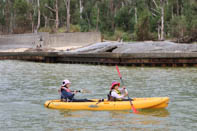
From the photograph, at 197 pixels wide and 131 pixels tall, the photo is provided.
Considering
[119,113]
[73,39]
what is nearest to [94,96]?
[119,113]

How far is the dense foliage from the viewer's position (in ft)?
171

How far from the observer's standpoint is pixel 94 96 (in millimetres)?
19531

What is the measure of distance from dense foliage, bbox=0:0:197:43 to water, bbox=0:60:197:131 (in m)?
21.4

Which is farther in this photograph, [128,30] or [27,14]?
[27,14]

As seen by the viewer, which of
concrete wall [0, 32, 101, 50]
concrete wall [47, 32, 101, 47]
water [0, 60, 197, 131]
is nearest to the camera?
water [0, 60, 197, 131]

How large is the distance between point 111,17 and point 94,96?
151ft

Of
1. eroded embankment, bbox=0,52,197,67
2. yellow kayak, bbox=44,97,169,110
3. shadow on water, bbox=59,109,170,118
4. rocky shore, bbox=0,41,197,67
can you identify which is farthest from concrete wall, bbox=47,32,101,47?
shadow on water, bbox=59,109,170,118

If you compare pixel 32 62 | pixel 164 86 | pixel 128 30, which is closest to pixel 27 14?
pixel 128 30

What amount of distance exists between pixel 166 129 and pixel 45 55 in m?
24.6

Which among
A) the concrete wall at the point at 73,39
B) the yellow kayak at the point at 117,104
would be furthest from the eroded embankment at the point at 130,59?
the yellow kayak at the point at 117,104

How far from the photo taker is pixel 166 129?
13336mm

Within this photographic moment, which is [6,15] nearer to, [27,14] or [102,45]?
[27,14]

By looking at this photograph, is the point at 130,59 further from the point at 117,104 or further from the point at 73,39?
the point at 117,104

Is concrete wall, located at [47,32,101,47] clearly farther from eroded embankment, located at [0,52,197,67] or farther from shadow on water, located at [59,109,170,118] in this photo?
shadow on water, located at [59,109,170,118]
